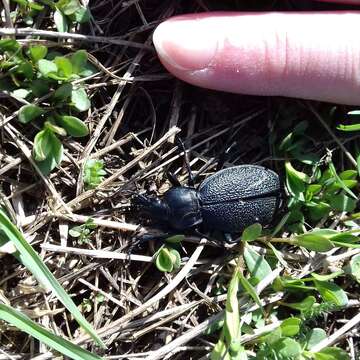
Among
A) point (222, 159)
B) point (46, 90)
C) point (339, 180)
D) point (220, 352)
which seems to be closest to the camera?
point (220, 352)

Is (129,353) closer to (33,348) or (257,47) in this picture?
(33,348)

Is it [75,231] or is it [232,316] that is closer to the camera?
[232,316]

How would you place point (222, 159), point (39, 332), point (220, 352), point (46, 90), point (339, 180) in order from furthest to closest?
point (222, 159) < point (339, 180) < point (46, 90) < point (220, 352) < point (39, 332)

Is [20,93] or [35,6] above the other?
[35,6]

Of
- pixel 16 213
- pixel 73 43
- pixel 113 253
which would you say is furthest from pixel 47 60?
pixel 113 253

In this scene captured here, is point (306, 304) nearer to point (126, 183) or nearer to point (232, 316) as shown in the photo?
point (232, 316)

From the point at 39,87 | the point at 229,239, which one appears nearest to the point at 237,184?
the point at 229,239

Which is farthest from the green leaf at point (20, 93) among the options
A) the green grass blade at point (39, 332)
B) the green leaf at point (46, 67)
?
the green grass blade at point (39, 332)
